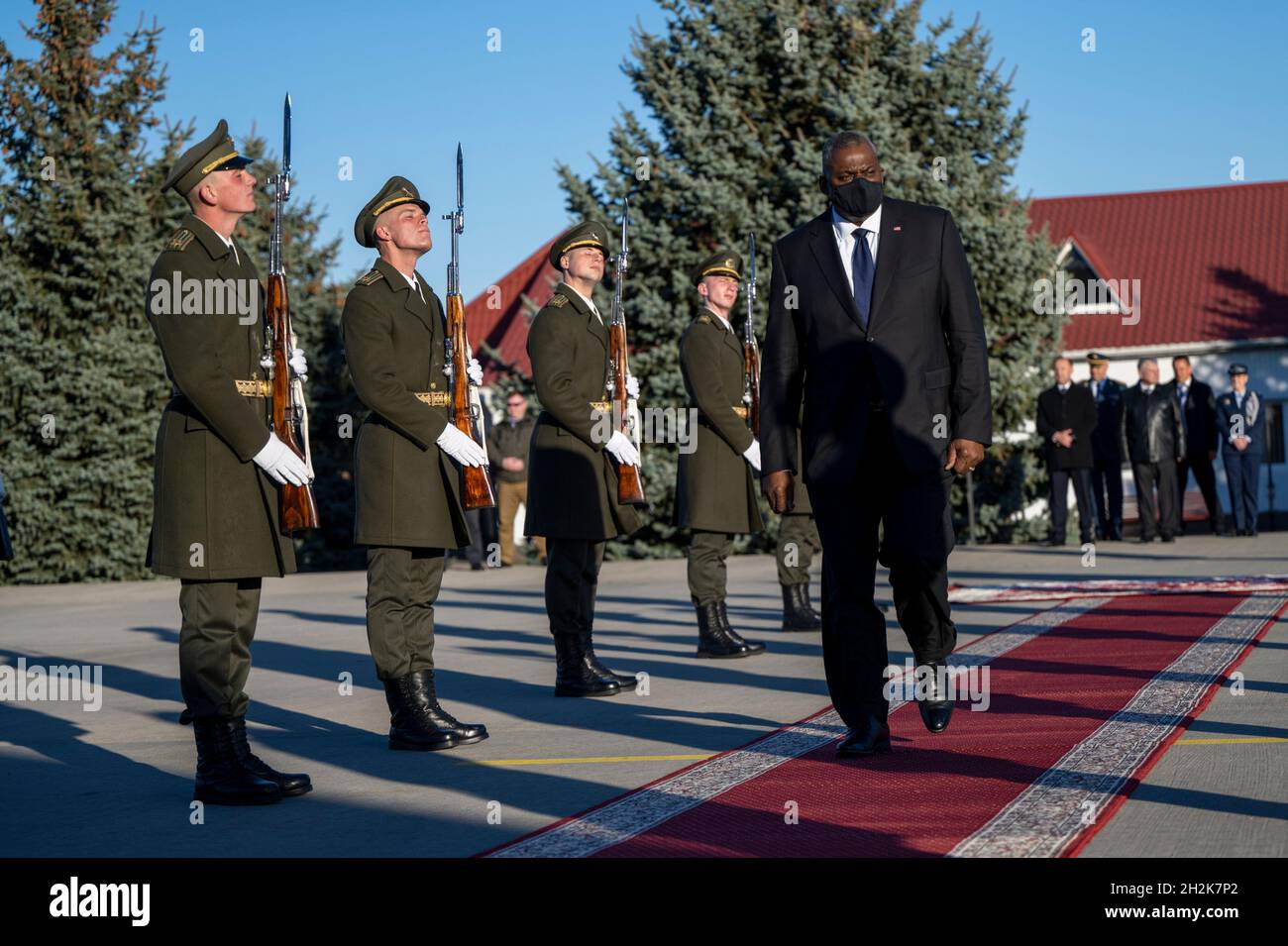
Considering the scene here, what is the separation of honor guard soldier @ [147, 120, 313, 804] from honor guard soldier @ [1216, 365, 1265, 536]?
16.6 meters

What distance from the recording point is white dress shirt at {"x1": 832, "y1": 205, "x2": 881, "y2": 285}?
5.98 metres

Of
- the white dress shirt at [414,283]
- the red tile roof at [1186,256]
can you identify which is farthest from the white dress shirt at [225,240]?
the red tile roof at [1186,256]

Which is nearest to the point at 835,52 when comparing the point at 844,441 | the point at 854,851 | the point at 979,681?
the point at 979,681

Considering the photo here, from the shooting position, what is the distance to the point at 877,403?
5.88 m

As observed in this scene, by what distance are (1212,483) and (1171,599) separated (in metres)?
10.2

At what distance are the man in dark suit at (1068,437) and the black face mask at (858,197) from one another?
14.2m

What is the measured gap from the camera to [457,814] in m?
5.20

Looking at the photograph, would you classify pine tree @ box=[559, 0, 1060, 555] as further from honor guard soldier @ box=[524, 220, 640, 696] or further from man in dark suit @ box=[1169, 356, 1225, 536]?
honor guard soldier @ box=[524, 220, 640, 696]

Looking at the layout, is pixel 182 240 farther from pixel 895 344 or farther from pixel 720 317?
pixel 720 317

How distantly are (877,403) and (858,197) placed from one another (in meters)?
0.75

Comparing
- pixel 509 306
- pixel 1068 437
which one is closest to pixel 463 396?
pixel 1068 437

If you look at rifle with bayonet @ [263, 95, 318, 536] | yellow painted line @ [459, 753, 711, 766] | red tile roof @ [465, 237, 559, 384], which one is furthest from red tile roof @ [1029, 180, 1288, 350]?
rifle with bayonet @ [263, 95, 318, 536]
